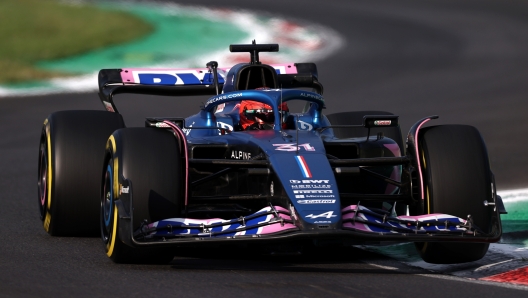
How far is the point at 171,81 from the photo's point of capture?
1162 centimetres

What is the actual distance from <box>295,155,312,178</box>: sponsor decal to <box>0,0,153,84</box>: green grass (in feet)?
43.9

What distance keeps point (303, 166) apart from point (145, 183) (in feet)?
3.60

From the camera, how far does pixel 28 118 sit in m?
17.3

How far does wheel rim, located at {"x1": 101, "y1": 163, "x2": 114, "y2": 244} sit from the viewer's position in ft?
26.7

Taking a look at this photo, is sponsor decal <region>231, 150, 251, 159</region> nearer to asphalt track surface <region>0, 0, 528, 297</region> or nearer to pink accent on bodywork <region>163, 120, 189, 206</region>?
pink accent on bodywork <region>163, 120, 189, 206</region>

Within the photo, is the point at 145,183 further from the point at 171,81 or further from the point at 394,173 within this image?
the point at 171,81

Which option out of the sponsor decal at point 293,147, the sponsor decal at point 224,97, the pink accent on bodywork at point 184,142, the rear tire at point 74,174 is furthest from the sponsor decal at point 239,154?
the rear tire at point 74,174

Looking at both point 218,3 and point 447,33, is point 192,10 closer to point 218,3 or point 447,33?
point 218,3

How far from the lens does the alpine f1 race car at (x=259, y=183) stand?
7.39m

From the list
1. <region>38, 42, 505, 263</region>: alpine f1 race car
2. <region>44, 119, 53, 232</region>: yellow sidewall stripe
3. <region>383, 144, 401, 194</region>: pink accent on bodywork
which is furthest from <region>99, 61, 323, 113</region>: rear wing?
<region>383, 144, 401, 194</region>: pink accent on bodywork

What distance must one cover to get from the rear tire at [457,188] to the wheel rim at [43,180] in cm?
343

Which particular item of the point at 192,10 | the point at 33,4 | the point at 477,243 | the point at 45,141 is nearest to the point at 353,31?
the point at 192,10

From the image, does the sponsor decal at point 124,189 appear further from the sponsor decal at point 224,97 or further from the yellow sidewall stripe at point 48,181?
the sponsor decal at point 224,97

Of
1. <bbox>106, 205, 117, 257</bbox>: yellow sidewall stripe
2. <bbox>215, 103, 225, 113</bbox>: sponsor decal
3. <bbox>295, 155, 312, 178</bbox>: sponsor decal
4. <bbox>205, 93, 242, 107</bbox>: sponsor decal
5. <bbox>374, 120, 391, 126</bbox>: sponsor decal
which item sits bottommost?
<bbox>106, 205, 117, 257</bbox>: yellow sidewall stripe
